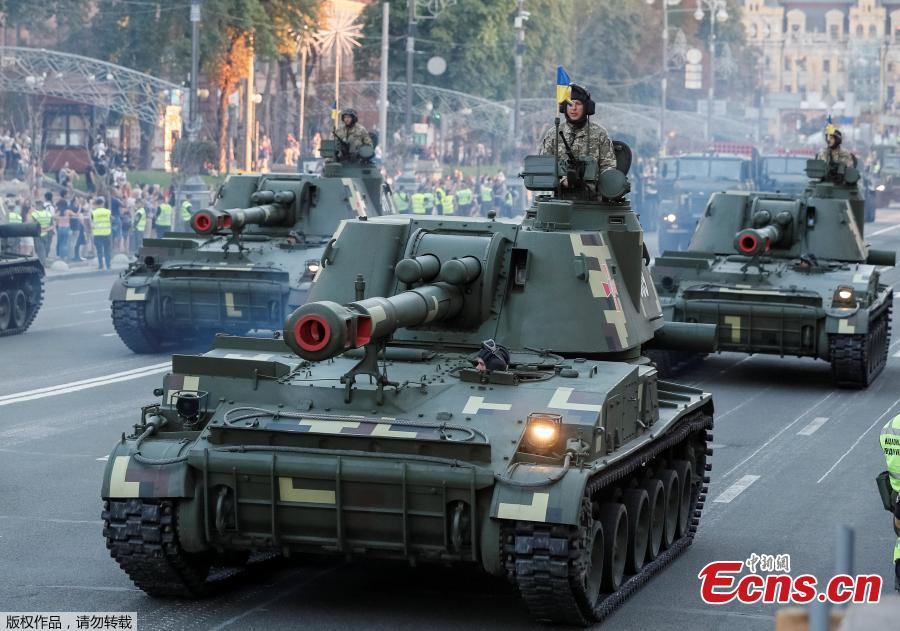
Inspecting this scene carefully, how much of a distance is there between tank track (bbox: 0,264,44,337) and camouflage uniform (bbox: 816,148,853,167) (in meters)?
11.5

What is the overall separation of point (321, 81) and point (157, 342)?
48.8m

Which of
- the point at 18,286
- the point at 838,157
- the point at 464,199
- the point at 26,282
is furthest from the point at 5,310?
the point at 464,199

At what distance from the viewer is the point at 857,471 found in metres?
16.6

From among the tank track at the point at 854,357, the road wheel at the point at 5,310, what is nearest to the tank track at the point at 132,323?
the road wheel at the point at 5,310

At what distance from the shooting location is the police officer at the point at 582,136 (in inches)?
531

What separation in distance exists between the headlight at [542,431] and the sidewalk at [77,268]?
1043 inches

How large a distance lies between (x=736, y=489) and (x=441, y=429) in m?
5.72

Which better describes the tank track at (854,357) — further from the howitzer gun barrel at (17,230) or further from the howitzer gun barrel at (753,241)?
the howitzer gun barrel at (17,230)

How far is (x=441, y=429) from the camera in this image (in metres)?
10.4

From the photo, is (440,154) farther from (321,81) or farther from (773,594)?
(773,594)

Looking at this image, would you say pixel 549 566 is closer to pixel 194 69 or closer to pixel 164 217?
pixel 164 217

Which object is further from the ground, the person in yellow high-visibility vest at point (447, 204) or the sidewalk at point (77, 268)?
the person in yellow high-visibility vest at point (447, 204)

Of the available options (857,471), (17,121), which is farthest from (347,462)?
(17,121)

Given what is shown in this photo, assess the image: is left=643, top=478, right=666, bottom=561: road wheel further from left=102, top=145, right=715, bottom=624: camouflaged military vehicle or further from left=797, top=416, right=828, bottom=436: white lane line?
left=797, top=416, right=828, bottom=436: white lane line
